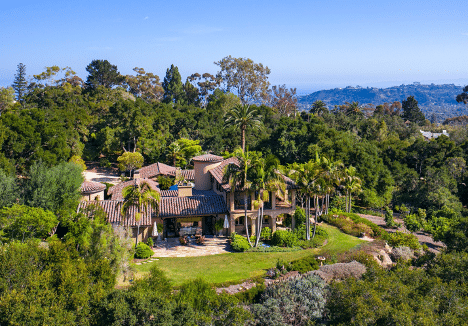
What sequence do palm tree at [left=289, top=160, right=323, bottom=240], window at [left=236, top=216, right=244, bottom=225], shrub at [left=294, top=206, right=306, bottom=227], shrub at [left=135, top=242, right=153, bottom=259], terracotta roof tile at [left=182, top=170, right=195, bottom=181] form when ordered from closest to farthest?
shrub at [left=135, top=242, right=153, bottom=259] < palm tree at [left=289, top=160, right=323, bottom=240] < shrub at [left=294, top=206, right=306, bottom=227] < window at [left=236, top=216, right=244, bottom=225] < terracotta roof tile at [left=182, top=170, right=195, bottom=181]

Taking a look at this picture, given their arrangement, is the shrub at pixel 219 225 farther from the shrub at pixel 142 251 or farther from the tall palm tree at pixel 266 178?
the shrub at pixel 142 251

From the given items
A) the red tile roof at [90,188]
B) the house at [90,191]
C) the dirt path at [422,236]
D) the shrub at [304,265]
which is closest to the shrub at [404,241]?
the dirt path at [422,236]

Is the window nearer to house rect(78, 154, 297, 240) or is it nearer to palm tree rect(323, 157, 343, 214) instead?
house rect(78, 154, 297, 240)

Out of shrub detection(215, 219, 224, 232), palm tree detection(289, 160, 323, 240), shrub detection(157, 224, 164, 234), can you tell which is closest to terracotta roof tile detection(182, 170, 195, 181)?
shrub detection(215, 219, 224, 232)

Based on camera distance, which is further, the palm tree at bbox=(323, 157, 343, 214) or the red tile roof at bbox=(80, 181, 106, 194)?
the red tile roof at bbox=(80, 181, 106, 194)

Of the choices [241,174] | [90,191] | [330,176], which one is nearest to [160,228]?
[241,174]

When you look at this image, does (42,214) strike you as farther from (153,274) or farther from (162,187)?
(162,187)

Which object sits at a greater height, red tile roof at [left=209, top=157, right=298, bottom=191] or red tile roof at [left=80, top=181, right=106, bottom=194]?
red tile roof at [left=209, top=157, right=298, bottom=191]
